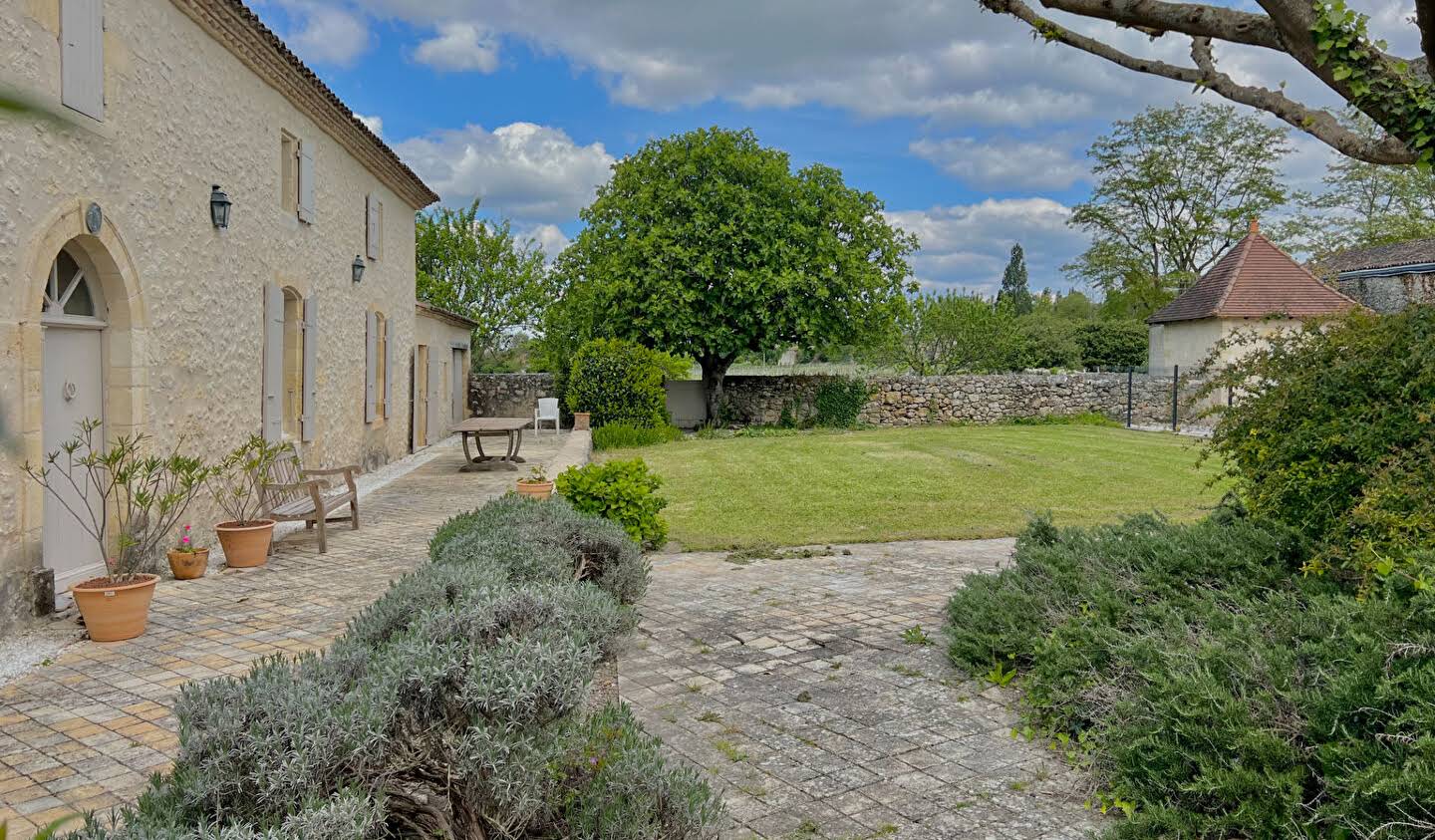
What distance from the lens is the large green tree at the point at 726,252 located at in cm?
2134

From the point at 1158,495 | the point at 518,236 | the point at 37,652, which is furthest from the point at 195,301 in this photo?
the point at 518,236

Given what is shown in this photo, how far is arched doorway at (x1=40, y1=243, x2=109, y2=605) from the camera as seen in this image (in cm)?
601

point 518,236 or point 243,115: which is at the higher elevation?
point 518,236

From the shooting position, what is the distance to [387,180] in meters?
14.7

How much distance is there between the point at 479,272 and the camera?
104 ft

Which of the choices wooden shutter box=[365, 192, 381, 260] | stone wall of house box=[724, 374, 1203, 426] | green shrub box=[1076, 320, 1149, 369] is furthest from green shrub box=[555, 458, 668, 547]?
green shrub box=[1076, 320, 1149, 369]

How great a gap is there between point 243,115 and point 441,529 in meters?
5.33

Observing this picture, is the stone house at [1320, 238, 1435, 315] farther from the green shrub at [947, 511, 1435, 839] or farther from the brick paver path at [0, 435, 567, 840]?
the brick paver path at [0, 435, 567, 840]

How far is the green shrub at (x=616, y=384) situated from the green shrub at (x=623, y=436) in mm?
363

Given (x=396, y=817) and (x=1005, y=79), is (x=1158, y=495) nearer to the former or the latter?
(x=1005, y=79)

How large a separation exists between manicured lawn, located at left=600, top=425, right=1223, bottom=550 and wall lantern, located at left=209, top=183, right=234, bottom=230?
500 cm

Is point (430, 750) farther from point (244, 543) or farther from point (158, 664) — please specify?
point (244, 543)

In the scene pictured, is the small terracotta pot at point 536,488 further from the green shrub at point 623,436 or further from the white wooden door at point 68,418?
the green shrub at point 623,436

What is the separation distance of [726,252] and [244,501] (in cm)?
1441
